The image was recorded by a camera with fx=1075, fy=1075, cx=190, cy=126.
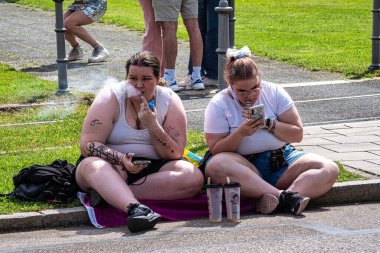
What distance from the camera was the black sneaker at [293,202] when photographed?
22.6ft

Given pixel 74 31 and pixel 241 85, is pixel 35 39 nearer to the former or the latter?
pixel 74 31

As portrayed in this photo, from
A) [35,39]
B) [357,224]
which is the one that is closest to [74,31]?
[35,39]

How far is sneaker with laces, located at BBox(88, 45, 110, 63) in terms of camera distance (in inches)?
549

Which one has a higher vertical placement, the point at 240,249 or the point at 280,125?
the point at 280,125

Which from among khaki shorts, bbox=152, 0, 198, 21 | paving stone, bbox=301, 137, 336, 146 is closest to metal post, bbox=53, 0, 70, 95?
khaki shorts, bbox=152, 0, 198, 21

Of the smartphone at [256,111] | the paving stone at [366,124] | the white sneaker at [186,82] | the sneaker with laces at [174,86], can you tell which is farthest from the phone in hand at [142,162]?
the white sneaker at [186,82]

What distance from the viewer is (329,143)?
28.6 feet

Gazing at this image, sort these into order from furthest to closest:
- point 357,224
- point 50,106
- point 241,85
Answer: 1. point 50,106
2. point 241,85
3. point 357,224

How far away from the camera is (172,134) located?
7211 mm

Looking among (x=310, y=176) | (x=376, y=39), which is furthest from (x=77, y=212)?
(x=376, y=39)

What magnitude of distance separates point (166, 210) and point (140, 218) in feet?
1.66

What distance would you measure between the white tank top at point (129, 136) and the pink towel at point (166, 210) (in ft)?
1.20

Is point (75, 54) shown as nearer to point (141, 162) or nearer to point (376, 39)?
point (376, 39)

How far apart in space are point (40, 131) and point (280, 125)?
2998 millimetres
